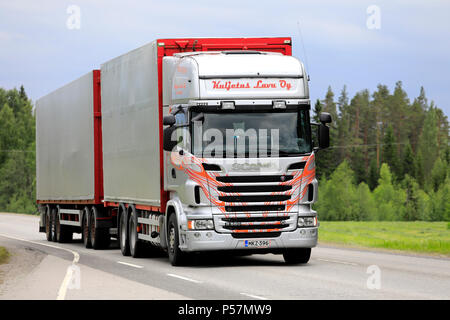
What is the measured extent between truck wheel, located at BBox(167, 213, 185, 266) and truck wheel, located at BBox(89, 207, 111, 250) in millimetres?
7457

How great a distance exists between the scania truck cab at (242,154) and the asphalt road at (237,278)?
2.48ft

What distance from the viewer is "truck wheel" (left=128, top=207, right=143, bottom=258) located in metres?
22.5

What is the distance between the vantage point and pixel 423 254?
2441 centimetres

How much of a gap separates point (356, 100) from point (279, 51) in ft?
480

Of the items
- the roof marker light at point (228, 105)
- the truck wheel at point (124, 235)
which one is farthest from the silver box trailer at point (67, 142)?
the roof marker light at point (228, 105)

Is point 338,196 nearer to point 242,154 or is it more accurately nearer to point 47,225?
point 47,225

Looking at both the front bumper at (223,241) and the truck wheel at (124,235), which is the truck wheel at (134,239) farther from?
the front bumper at (223,241)

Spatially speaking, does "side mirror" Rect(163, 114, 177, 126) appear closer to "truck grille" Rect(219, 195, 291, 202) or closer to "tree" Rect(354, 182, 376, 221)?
"truck grille" Rect(219, 195, 291, 202)

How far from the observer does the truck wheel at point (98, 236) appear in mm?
26516

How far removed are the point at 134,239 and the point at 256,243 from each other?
5.22 meters

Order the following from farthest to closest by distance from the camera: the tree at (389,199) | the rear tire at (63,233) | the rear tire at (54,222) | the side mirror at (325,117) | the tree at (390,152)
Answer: the tree at (390,152) → the tree at (389,199) → the rear tire at (54,222) → the rear tire at (63,233) → the side mirror at (325,117)

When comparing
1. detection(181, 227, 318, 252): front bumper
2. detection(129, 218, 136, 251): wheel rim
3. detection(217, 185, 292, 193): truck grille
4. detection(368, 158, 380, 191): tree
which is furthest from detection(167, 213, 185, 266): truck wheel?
detection(368, 158, 380, 191): tree
